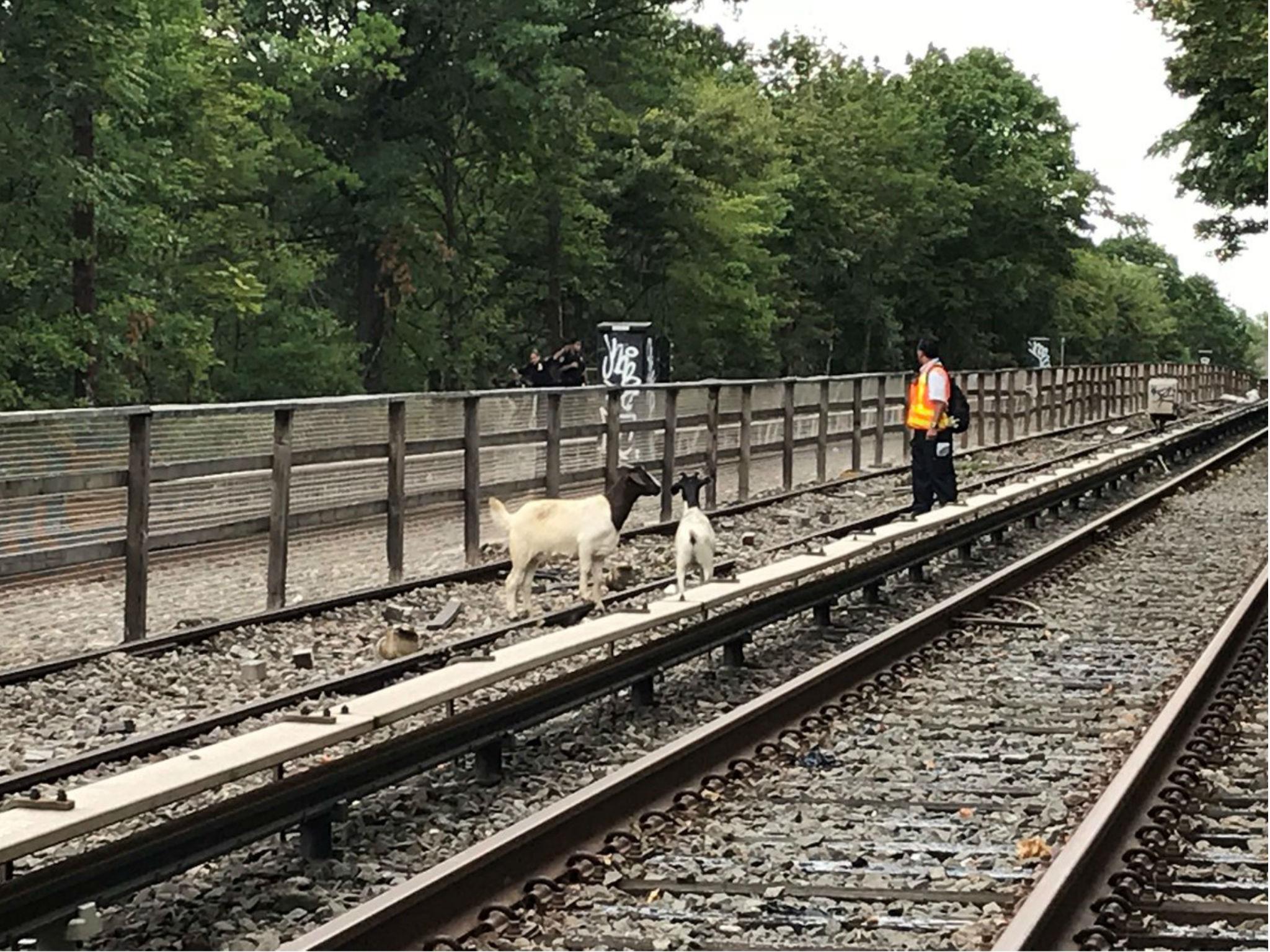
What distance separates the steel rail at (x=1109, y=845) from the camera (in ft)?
17.7

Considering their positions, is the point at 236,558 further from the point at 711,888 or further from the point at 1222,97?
the point at 1222,97

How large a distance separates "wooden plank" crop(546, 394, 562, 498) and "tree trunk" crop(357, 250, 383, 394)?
20725mm

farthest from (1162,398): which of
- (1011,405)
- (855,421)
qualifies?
(855,421)

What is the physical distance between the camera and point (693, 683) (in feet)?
33.6

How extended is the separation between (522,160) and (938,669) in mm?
30064

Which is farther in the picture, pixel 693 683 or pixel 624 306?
pixel 624 306

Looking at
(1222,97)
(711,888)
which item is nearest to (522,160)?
(1222,97)

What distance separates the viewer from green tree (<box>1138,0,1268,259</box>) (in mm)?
23344

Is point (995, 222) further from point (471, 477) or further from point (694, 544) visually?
point (694, 544)

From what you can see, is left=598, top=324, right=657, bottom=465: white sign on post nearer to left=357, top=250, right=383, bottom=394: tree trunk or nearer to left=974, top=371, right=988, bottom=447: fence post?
left=974, top=371, right=988, bottom=447: fence post

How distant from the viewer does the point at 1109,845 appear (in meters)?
6.39

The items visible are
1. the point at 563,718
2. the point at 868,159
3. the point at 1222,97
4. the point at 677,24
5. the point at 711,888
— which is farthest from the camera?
the point at 868,159

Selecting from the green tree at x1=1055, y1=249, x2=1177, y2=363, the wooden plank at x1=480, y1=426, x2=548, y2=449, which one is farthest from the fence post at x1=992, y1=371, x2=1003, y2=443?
the green tree at x1=1055, y1=249, x2=1177, y2=363

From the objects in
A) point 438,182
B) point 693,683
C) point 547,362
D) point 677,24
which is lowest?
point 693,683
